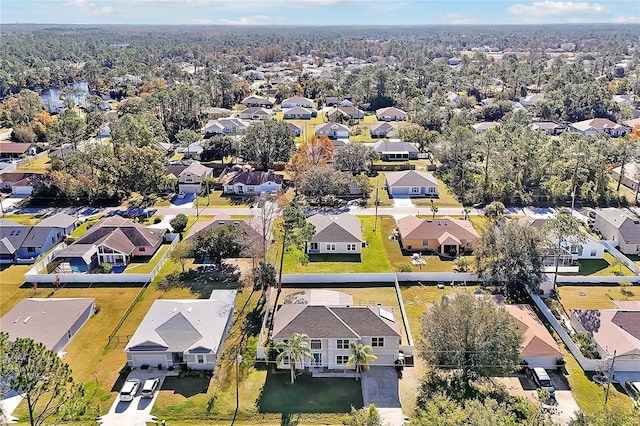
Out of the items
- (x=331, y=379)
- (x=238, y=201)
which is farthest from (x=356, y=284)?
(x=238, y=201)

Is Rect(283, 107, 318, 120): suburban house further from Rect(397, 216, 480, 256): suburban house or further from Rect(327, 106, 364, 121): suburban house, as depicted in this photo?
Rect(397, 216, 480, 256): suburban house

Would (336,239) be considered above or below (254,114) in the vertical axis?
below

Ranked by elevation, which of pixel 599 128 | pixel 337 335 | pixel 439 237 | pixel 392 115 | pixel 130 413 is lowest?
pixel 130 413

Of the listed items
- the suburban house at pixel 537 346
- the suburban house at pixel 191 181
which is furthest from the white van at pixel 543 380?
the suburban house at pixel 191 181

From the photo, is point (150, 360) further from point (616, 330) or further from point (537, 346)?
point (616, 330)

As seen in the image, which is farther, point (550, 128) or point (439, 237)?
point (550, 128)

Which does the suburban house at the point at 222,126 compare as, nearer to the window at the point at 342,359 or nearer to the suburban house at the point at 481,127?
the suburban house at the point at 481,127

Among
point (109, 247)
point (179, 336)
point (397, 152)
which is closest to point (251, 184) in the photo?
point (109, 247)

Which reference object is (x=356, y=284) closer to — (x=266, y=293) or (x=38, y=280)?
(x=266, y=293)
